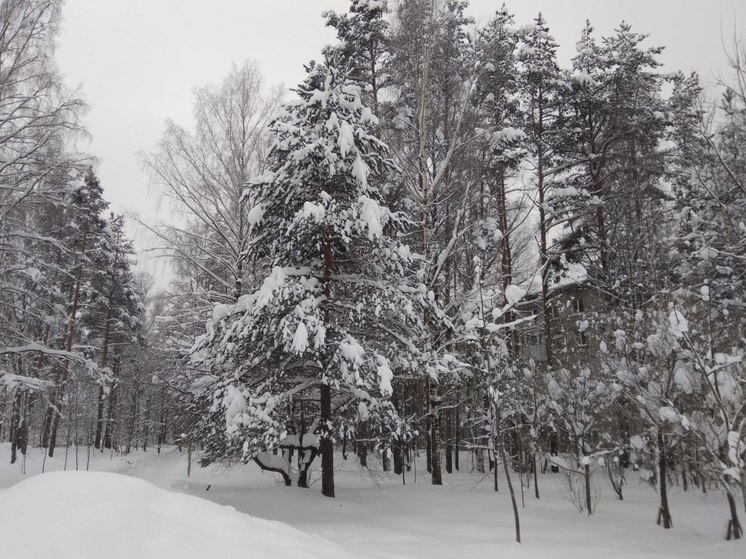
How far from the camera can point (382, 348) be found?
10.5 meters

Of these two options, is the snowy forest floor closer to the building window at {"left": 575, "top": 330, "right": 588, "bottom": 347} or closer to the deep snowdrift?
the deep snowdrift

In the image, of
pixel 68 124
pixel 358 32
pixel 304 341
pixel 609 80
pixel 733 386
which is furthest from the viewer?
pixel 609 80

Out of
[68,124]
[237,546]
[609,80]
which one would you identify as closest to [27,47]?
[68,124]

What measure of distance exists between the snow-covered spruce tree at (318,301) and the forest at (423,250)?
2.3 inches

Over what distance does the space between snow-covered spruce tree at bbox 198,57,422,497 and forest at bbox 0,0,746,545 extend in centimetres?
6

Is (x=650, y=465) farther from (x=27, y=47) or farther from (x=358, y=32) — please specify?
(x=27, y=47)

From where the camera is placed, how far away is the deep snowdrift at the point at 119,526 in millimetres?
2783

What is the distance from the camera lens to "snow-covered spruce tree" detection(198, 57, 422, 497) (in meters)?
8.86

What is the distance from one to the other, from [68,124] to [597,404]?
1464 centimetres

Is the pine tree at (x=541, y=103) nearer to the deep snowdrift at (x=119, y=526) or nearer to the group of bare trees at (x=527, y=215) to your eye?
the group of bare trees at (x=527, y=215)

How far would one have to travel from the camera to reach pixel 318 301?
9945mm

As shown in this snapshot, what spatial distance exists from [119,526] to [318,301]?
6995mm

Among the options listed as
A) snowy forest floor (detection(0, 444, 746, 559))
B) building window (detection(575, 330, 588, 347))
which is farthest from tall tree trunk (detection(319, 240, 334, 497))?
building window (detection(575, 330, 588, 347))

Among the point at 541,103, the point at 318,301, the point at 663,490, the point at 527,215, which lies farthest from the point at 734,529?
the point at 541,103
